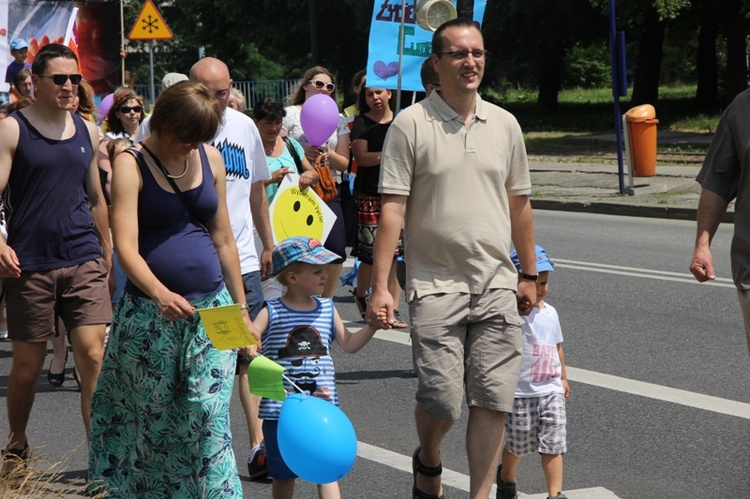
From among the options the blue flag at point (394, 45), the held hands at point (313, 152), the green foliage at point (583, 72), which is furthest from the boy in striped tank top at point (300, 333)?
the green foliage at point (583, 72)

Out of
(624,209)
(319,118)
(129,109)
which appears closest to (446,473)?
(319,118)

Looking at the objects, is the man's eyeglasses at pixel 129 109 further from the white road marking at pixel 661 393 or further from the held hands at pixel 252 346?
the held hands at pixel 252 346

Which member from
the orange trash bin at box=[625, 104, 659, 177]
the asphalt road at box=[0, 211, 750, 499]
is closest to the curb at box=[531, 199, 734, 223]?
the orange trash bin at box=[625, 104, 659, 177]

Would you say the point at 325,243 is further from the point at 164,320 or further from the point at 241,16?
the point at 241,16

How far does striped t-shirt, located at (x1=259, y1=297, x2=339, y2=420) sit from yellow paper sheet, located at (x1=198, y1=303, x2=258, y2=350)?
50 centimetres

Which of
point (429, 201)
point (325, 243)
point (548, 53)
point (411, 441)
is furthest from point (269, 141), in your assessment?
point (548, 53)

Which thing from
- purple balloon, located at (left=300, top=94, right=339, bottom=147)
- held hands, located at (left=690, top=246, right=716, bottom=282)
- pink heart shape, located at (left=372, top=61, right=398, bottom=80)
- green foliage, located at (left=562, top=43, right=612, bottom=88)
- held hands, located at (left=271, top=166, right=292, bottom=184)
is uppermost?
green foliage, located at (left=562, top=43, right=612, bottom=88)

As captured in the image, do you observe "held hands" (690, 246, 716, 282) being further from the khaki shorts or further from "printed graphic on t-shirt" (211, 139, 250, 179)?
"printed graphic on t-shirt" (211, 139, 250, 179)

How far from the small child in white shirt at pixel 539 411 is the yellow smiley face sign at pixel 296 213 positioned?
2.61 meters

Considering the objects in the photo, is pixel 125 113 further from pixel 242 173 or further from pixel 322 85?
pixel 242 173

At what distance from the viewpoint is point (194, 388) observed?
430 cm

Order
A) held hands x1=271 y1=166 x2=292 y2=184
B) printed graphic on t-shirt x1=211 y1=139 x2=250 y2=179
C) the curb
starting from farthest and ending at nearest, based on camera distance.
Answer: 1. the curb
2. held hands x1=271 y1=166 x2=292 y2=184
3. printed graphic on t-shirt x1=211 y1=139 x2=250 y2=179

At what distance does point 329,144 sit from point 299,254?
14.6 feet

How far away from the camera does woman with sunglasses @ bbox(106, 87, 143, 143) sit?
8.17m
